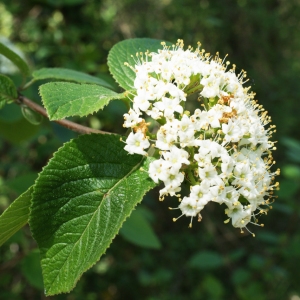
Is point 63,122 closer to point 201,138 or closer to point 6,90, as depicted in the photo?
point 6,90

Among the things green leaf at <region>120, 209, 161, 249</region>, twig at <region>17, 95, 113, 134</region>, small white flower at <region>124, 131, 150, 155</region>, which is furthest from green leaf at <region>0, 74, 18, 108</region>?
green leaf at <region>120, 209, 161, 249</region>

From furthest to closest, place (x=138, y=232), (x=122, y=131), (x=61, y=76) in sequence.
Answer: (x=122, y=131), (x=138, y=232), (x=61, y=76)

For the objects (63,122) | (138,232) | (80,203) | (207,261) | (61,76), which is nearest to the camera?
(80,203)

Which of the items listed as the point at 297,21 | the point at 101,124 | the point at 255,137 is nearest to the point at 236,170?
the point at 255,137

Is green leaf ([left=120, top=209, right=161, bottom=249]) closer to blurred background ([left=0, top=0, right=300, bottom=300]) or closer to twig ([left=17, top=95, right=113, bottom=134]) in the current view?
blurred background ([left=0, top=0, right=300, bottom=300])

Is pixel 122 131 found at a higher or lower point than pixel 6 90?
lower

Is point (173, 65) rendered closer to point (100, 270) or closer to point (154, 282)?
point (154, 282)

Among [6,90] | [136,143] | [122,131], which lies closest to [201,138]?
[136,143]

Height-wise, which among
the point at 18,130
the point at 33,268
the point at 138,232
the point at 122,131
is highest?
the point at 18,130
